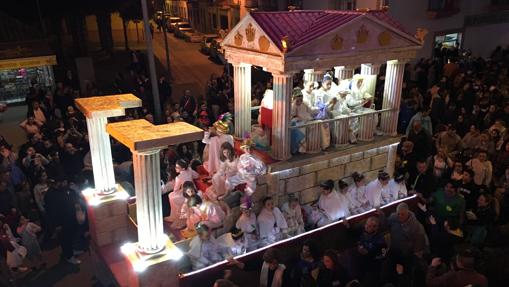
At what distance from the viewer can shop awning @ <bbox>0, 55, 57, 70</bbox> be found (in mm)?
16281

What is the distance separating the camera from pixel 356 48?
809 centimetres

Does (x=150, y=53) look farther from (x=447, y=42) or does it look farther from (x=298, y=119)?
(x=447, y=42)

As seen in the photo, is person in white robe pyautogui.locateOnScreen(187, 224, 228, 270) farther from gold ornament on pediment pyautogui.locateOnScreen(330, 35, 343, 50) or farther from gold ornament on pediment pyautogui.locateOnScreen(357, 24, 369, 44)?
gold ornament on pediment pyautogui.locateOnScreen(357, 24, 369, 44)

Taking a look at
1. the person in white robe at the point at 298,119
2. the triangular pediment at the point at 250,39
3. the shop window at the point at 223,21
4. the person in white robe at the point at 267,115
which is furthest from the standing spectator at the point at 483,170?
the shop window at the point at 223,21

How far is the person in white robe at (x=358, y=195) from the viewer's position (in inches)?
334

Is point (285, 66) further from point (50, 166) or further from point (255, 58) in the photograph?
point (50, 166)

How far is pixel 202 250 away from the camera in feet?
22.1

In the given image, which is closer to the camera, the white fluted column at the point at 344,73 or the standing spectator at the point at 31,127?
the white fluted column at the point at 344,73

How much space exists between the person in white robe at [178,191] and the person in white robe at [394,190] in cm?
382

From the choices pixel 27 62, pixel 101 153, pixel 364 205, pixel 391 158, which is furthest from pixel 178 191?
pixel 27 62

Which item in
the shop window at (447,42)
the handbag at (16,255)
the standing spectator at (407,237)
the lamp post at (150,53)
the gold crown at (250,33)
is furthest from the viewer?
the shop window at (447,42)

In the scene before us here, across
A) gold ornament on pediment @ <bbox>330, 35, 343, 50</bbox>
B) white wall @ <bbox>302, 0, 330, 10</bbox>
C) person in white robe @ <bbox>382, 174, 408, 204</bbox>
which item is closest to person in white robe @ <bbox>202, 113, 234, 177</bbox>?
gold ornament on pediment @ <bbox>330, 35, 343, 50</bbox>

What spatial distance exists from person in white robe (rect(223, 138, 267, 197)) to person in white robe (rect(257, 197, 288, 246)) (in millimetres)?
392

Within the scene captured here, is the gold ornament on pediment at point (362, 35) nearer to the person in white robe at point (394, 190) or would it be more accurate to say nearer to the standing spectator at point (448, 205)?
the person in white robe at point (394, 190)
